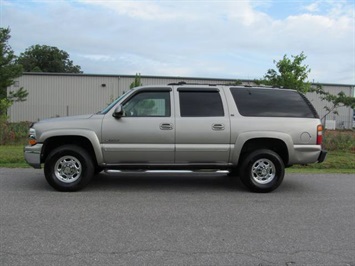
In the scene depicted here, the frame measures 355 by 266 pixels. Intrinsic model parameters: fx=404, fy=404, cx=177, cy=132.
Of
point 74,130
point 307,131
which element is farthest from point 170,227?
point 307,131

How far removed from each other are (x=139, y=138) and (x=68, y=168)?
1455 millimetres

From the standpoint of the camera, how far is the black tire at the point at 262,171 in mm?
7793

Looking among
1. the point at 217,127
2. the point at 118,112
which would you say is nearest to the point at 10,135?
the point at 118,112

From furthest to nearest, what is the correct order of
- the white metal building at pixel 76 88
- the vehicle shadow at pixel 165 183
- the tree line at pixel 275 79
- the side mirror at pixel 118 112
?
the white metal building at pixel 76 88
the tree line at pixel 275 79
the vehicle shadow at pixel 165 183
the side mirror at pixel 118 112

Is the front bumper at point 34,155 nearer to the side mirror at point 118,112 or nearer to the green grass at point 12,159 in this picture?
the side mirror at point 118,112

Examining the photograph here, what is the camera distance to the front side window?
7738mm

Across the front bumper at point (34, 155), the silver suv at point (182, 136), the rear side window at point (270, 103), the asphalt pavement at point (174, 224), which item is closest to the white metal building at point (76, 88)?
the asphalt pavement at point (174, 224)

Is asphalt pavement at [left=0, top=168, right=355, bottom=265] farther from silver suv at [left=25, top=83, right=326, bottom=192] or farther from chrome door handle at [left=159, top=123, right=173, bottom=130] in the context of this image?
chrome door handle at [left=159, top=123, right=173, bottom=130]

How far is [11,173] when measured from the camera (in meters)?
9.45

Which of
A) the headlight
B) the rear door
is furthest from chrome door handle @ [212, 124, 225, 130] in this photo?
the headlight

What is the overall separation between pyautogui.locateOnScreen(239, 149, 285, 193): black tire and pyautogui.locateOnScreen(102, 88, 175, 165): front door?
4.81 feet

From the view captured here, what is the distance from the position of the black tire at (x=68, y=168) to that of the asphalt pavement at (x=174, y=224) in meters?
0.21

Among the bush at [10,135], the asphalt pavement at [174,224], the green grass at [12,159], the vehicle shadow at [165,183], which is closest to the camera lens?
the asphalt pavement at [174,224]

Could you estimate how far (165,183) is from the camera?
8.70 meters
